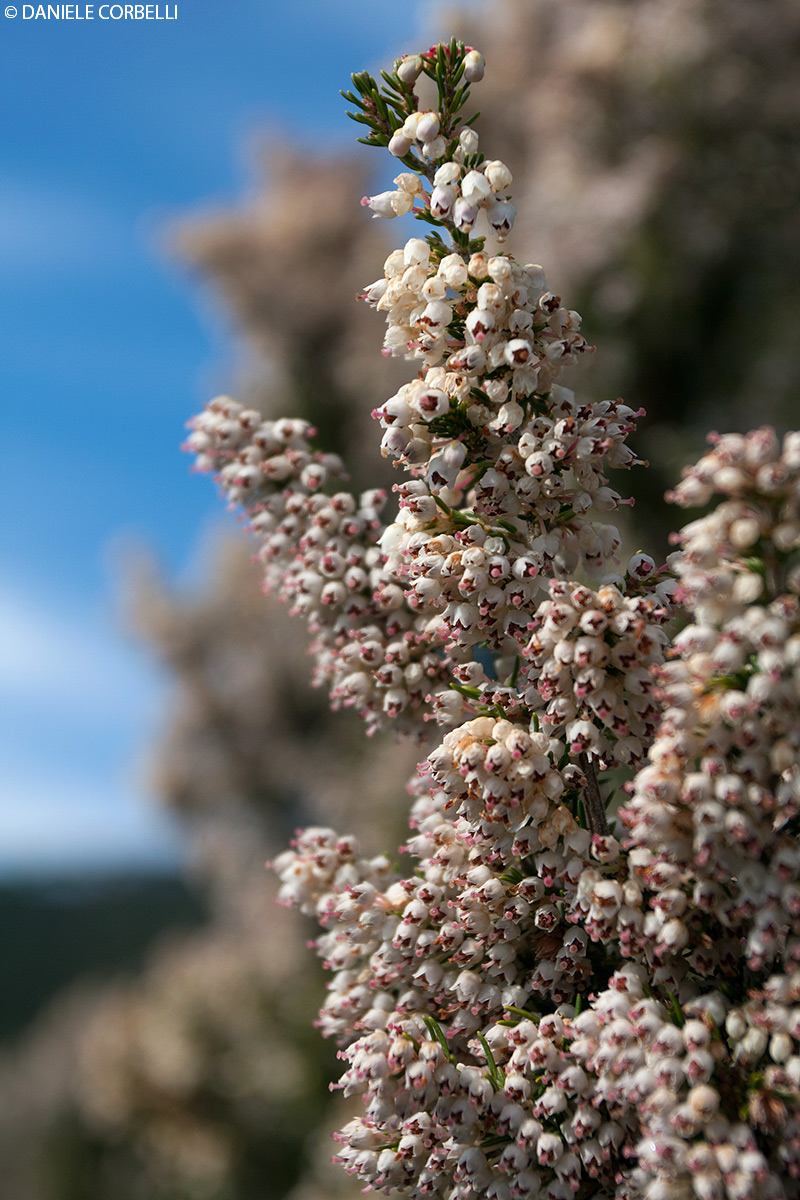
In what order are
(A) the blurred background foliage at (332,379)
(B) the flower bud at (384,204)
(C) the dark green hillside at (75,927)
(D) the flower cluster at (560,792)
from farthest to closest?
(C) the dark green hillside at (75,927), (A) the blurred background foliage at (332,379), (B) the flower bud at (384,204), (D) the flower cluster at (560,792)

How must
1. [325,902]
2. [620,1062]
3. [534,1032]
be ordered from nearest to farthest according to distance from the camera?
[620,1062]
[534,1032]
[325,902]

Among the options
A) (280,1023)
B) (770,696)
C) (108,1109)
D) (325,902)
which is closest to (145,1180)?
(108,1109)

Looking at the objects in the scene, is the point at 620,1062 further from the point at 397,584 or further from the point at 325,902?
the point at 397,584

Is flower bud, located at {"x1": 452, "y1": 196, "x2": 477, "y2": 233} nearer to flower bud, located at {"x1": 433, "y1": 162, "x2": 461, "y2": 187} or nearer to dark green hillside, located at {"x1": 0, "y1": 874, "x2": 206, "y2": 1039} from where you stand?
flower bud, located at {"x1": 433, "y1": 162, "x2": 461, "y2": 187}

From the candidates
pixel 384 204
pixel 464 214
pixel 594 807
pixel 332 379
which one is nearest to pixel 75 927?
pixel 332 379

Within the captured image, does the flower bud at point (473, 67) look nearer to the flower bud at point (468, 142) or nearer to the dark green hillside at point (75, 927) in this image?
the flower bud at point (468, 142)

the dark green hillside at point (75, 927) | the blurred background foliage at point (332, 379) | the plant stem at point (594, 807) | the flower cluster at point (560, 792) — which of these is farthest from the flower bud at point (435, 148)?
the dark green hillside at point (75, 927)

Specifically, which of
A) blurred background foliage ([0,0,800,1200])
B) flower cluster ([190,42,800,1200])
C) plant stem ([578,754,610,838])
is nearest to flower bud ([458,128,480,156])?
flower cluster ([190,42,800,1200])
